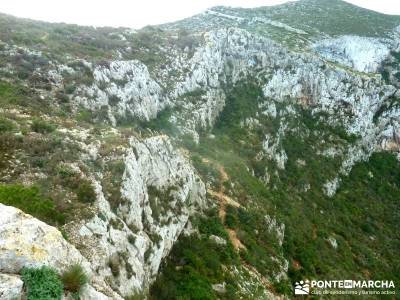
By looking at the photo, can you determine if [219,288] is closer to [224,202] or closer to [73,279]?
[224,202]

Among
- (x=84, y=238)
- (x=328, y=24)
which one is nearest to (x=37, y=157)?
(x=84, y=238)

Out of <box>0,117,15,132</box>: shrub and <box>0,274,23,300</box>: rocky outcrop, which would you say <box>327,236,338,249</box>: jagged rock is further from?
<box>0,274,23,300</box>: rocky outcrop

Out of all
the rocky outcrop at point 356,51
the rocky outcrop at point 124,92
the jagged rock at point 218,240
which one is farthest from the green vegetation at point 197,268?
the rocky outcrop at point 356,51

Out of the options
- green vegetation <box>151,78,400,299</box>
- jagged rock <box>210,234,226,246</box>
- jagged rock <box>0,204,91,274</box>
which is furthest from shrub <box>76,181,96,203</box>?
jagged rock <box>210,234,226,246</box>

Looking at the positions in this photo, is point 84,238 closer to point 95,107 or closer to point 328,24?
point 95,107

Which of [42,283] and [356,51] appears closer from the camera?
[42,283]

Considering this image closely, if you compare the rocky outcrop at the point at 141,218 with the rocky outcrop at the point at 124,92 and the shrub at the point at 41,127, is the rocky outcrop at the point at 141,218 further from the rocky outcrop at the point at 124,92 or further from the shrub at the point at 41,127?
the rocky outcrop at the point at 124,92

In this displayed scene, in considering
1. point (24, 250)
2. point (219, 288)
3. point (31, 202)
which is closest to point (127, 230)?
point (31, 202)

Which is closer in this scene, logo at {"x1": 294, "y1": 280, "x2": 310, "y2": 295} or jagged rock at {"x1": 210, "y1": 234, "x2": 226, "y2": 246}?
jagged rock at {"x1": 210, "y1": 234, "x2": 226, "y2": 246}
